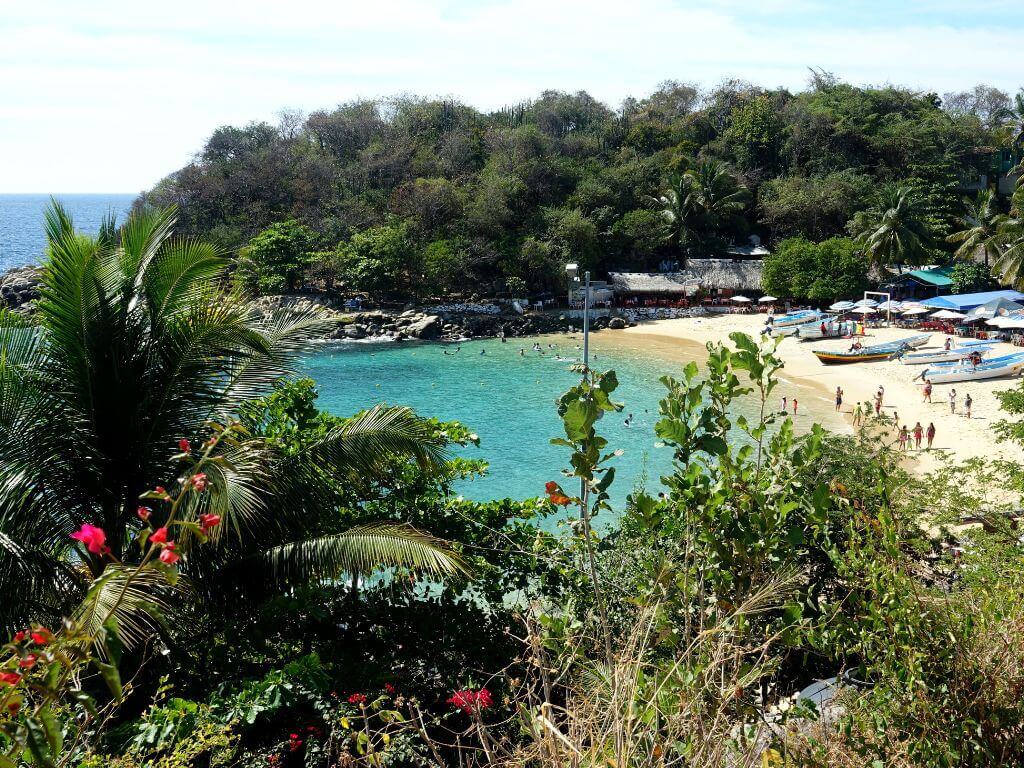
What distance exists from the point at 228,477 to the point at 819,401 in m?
26.4

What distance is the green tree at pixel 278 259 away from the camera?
139 ft

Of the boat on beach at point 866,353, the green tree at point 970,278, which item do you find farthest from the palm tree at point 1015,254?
the green tree at point 970,278

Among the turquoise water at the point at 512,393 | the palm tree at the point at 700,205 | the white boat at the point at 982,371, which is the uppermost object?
the palm tree at the point at 700,205

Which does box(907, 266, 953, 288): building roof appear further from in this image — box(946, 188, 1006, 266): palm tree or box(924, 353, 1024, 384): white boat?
box(924, 353, 1024, 384): white boat

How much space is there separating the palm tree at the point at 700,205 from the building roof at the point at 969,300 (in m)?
15.8

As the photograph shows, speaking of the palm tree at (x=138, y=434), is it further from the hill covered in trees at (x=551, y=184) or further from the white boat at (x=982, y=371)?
the hill covered in trees at (x=551, y=184)

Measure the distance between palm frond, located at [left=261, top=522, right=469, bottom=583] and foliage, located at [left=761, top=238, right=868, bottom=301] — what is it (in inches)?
1608

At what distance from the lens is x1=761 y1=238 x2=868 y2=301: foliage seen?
141 feet

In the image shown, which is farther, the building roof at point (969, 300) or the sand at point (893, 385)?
the building roof at point (969, 300)

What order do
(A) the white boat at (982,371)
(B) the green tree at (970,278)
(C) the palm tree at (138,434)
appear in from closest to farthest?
(C) the palm tree at (138,434) → (A) the white boat at (982,371) → (B) the green tree at (970,278)

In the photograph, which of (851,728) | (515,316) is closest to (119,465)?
(851,728)

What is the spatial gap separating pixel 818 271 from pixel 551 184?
17.4m

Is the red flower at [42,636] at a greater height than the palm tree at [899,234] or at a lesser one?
lesser

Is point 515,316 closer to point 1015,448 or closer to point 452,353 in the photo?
point 452,353
